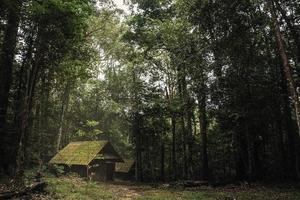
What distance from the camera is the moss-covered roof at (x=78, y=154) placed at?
3394 cm

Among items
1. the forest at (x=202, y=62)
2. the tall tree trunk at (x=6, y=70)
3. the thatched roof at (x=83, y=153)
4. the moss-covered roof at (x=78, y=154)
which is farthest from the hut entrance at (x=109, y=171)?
the tall tree trunk at (x=6, y=70)

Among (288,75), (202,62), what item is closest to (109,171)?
(202,62)

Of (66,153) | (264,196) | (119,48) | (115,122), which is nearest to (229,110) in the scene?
(264,196)

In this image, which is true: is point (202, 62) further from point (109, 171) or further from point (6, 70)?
point (109, 171)

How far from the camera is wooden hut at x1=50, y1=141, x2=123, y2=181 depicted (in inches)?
1355

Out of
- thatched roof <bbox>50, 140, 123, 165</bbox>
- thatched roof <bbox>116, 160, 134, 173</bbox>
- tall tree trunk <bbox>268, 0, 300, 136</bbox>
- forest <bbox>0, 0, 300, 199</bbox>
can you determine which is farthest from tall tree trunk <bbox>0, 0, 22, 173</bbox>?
thatched roof <bbox>116, 160, 134, 173</bbox>

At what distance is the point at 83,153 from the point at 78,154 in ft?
2.07

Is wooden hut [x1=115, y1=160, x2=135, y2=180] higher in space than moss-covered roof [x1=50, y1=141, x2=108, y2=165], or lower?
lower

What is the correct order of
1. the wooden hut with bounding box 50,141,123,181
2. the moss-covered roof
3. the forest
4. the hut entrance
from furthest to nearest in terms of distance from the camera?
the hut entrance → the wooden hut with bounding box 50,141,123,181 → the moss-covered roof → the forest

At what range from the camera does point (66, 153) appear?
37.4 metres

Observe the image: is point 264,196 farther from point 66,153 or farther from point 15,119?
point 66,153

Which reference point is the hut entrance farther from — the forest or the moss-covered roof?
the forest

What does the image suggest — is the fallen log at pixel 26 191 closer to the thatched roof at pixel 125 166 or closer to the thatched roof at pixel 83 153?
the thatched roof at pixel 83 153

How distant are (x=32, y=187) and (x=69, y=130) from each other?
4755cm
